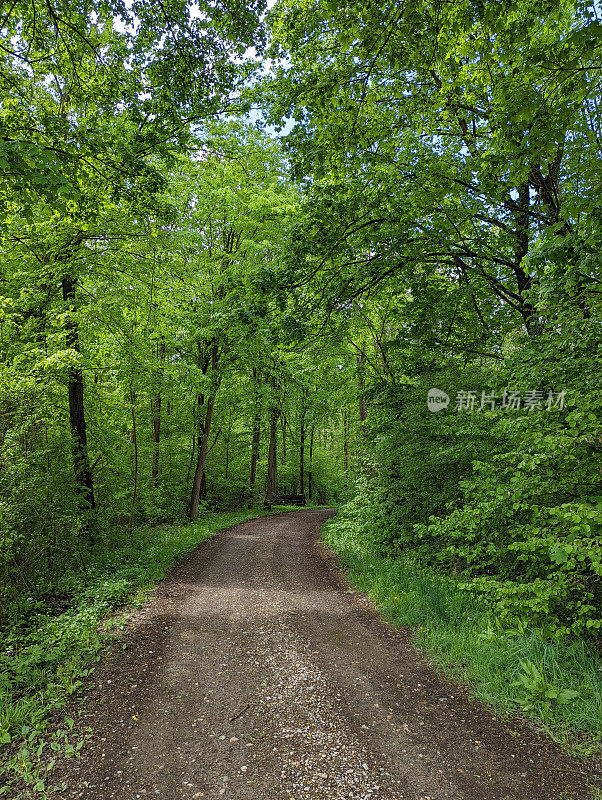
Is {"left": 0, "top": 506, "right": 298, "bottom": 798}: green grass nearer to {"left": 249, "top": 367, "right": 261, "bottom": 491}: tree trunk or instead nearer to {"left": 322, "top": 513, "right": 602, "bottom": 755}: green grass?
{"left": 322, "top": 513, "right": 602, "bottom": 755}: green grass

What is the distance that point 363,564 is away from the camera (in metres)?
8.59

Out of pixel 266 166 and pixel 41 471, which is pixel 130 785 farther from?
pixel 266 166

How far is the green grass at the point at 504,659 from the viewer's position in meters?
3.61

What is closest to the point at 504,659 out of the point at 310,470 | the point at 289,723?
the point at 289,723

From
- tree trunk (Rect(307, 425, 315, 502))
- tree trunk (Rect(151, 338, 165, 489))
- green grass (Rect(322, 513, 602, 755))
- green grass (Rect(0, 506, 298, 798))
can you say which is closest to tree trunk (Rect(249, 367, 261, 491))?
tree trunk (Rect(151, 338, 165, 489))

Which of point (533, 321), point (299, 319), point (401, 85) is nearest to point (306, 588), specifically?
point (299, 319)

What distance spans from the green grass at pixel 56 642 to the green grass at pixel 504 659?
13.1 ft

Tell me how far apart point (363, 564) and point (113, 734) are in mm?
5869

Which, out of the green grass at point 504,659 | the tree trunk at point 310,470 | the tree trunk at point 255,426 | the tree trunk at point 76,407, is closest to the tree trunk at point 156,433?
the tree trunk at point 255,426

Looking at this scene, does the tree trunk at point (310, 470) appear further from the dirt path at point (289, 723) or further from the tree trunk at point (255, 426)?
the dirt path at point (289, 723)

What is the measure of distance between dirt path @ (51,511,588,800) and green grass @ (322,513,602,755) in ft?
0.91

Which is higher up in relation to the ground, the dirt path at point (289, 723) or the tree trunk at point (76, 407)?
the tree trunk at point (76, 407)


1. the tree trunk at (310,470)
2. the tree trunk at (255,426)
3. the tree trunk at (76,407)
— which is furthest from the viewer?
the tree trunk at (310,470)

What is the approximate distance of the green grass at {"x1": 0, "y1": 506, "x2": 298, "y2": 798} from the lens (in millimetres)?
3414
